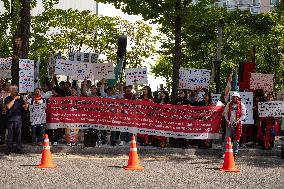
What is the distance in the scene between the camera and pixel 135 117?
15.3m

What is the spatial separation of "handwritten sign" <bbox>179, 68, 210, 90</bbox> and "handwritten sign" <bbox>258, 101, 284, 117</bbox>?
284 cm

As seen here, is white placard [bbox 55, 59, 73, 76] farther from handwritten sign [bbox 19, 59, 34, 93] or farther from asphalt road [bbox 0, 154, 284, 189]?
asphalt road [bbox 0, 154, 284, 189]

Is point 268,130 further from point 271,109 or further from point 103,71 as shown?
point 103,71

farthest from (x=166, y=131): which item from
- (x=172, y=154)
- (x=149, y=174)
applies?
(x=149, y=174)

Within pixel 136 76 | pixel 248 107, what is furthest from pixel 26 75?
pixel 248 107

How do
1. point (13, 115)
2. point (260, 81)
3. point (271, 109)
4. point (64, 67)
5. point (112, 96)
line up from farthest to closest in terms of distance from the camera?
point (260, 81), point (64, 67), point (271, 109), point (112, 96), point (13, 115)

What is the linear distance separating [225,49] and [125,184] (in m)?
27.3

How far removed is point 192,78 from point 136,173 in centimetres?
824

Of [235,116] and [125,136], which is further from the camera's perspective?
[125,136]

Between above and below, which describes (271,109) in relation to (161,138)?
above

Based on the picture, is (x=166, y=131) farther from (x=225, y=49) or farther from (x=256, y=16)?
(x=225, y=49)

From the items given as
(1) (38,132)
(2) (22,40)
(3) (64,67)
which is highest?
(2) (22,40)

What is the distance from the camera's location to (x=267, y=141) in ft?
53.0

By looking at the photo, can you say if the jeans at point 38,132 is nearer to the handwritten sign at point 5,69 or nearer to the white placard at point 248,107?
the white placard at point 248,107
